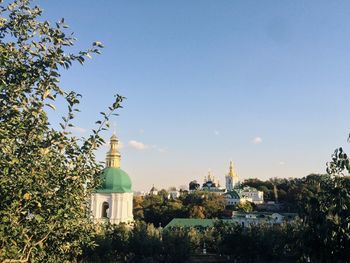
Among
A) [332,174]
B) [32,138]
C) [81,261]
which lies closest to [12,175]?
[32,138]

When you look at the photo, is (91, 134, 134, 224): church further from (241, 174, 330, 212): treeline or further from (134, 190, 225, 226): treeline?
(241, 174, 330, 212): treeline

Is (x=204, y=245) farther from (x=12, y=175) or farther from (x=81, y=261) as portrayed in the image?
(x=12, y=175)

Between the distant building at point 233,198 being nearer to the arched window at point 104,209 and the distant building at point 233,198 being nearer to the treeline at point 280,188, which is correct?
the treeline at point 280,188

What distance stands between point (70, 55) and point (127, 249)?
31249mm

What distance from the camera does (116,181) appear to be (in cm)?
5053

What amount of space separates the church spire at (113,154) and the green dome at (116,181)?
25.3 inches

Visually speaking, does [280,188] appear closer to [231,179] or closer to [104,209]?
[231,179]

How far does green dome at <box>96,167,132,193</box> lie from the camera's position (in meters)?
50.1

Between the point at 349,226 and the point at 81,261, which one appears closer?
the point at 349,226

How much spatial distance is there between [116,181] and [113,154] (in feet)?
10.7

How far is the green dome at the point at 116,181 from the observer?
50094mm

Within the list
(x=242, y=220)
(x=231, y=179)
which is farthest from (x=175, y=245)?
(x=231, y=179)

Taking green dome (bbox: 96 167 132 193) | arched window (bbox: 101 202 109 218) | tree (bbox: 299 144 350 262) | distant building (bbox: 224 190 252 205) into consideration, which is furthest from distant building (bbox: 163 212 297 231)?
tree (bbox: 299 144 350 262)

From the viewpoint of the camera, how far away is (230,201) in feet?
400
